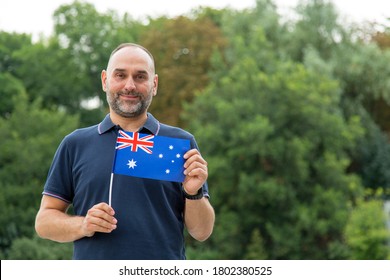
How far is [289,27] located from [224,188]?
762 cm

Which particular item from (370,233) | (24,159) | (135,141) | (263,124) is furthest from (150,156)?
(24,159)

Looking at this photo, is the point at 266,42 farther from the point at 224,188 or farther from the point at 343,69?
the point at 224,188

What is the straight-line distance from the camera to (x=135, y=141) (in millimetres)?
3350

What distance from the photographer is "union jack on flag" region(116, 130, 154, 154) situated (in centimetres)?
333

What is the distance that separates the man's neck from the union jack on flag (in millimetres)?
82

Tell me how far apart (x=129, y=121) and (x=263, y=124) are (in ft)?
89.7

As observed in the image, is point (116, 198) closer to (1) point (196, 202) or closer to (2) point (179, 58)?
(1) point (196, 202)

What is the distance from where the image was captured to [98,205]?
10.3 ft

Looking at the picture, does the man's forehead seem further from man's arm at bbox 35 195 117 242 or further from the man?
man's arm at bbox 35 195 117 242

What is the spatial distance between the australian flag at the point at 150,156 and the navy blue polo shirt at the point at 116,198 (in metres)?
0.03

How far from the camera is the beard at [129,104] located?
335 cm

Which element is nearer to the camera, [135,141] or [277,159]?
[135,141]

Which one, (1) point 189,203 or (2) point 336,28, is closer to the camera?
(1) point 189,203
